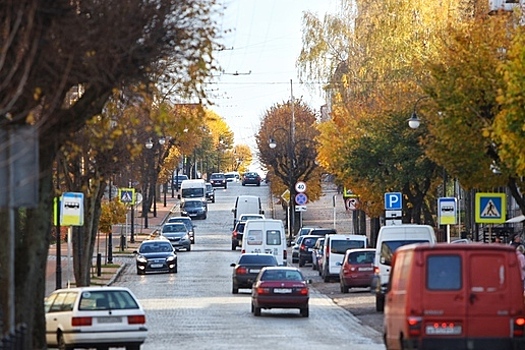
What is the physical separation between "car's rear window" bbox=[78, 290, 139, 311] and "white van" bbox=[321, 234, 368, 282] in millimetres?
26460

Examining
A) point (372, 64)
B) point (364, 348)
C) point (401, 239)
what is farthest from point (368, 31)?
point (364, 348)

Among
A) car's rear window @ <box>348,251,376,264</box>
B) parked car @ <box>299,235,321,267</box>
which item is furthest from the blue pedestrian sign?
parked car @ <box>299,235,321,267</box>

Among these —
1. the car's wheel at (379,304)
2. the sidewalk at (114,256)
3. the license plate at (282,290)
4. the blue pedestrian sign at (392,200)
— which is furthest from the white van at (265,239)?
the license plate at (282,290)

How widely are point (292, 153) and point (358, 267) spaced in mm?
49737

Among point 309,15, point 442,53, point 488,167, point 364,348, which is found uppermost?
point 309,15

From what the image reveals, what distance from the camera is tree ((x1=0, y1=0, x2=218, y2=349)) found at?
21.0 meters

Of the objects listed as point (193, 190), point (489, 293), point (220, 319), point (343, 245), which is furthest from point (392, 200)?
point (193, 190)

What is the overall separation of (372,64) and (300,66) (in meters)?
15.3

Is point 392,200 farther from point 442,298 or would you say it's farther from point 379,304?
point 442,298

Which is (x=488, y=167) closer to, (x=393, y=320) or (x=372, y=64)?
(x=393, y=320)

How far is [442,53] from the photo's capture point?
139 ft

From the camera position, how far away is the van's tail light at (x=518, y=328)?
66.6 feet

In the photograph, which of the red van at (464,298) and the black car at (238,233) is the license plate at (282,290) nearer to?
the red van at (464,298)

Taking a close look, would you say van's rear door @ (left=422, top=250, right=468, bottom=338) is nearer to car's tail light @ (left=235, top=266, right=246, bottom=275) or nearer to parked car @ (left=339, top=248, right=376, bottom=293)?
parked car @ (left=339, top=248, right=376, bottom=293)
